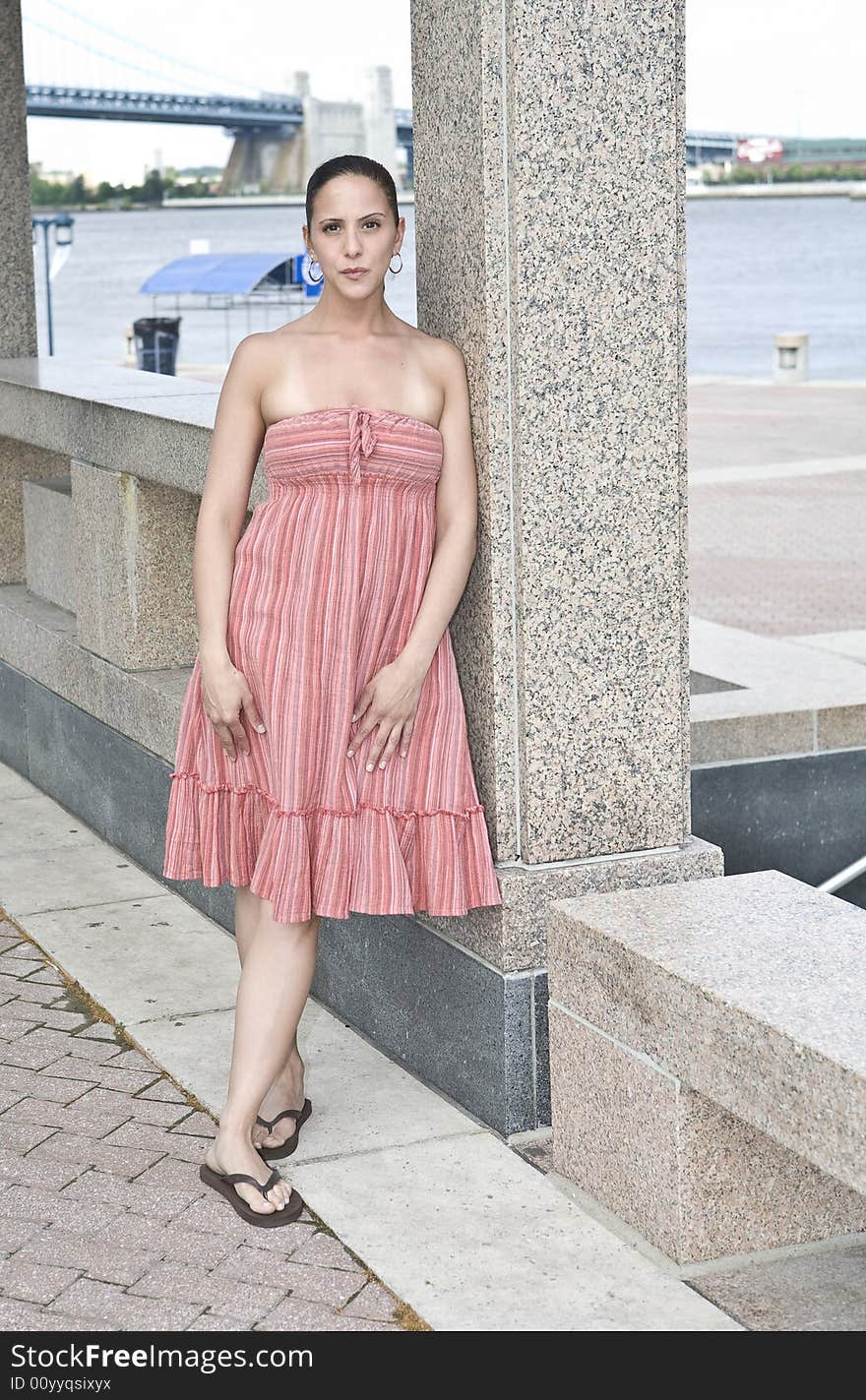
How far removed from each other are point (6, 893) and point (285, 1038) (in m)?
2.02

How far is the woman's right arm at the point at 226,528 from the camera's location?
350cm

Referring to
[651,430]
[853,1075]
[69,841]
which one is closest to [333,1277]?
[853,1075]

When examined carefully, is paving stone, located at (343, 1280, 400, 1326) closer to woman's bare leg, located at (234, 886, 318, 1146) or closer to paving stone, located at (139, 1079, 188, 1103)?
woman's bare leg, located at (234, 886, 318, 1146)

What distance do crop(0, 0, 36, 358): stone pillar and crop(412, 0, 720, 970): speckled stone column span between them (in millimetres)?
3787

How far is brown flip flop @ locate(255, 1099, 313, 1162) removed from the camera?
12.0 ft

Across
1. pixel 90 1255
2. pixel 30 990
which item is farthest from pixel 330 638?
pixel 30 990

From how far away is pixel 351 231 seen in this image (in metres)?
3.42

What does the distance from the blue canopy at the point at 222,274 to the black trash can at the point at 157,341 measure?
4.86 meters

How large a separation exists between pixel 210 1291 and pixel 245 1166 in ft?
1.19

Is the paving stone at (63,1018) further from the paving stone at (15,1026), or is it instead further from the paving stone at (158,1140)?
the paving stone at (158,1140)

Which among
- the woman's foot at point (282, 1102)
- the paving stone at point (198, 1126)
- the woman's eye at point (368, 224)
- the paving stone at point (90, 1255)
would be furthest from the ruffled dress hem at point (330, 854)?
the woman's eye at point (368, 224)

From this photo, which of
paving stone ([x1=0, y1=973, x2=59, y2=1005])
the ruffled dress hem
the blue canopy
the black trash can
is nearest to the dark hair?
the ruffled dress hem

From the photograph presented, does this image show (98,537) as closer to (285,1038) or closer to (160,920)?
(160,920)

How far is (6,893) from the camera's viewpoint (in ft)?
17.7
